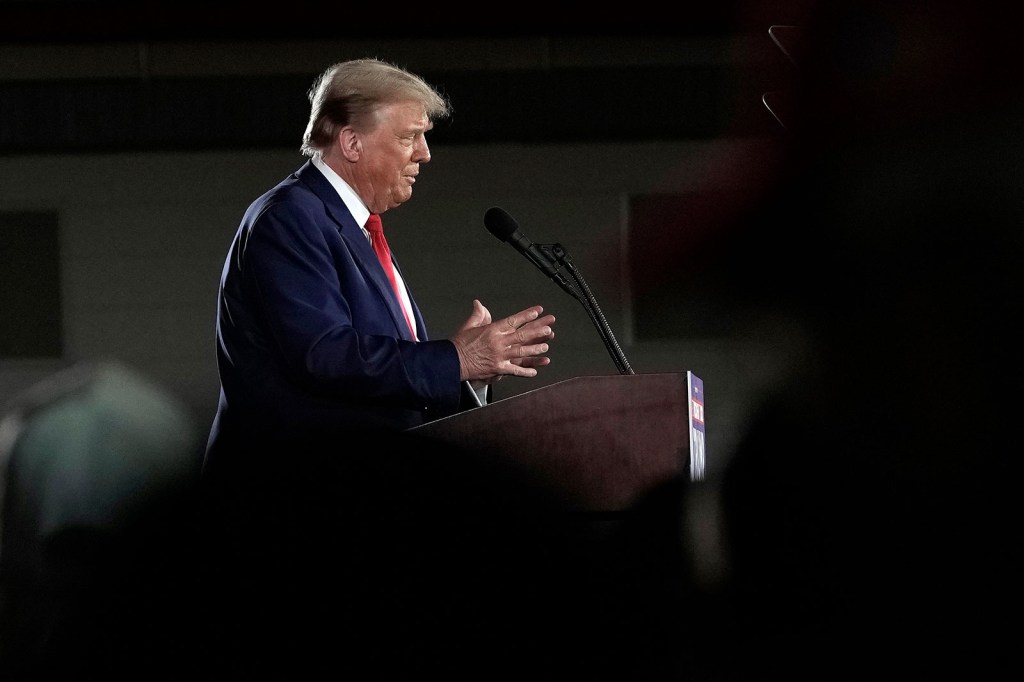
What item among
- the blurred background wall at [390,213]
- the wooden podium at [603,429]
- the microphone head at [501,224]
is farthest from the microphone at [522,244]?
the blurred background wall at [390,213]

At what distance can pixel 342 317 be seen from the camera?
1.46 metres

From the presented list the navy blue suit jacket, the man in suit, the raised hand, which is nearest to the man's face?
the man in suit

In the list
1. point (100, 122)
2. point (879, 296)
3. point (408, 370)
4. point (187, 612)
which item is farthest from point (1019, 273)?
point (100, 122)

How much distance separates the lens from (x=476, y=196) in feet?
18.4

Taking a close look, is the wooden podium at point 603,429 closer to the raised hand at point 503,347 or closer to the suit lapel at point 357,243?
the raised hand at point 503,347

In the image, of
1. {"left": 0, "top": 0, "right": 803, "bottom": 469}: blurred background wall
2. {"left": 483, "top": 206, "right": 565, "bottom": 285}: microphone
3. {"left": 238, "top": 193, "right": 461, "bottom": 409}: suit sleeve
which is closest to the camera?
{"left": 238, "top": 193, "right": 461, "bottom": 409}: suit sleeve

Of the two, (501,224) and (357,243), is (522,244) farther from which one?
(357,243)

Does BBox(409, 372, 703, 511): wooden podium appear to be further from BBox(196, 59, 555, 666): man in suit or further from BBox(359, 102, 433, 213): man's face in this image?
BBox(359, 102, 433, 213): man's face

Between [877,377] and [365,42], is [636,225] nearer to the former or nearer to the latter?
[365,42]

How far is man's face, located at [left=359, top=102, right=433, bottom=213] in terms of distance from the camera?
5.56 feet

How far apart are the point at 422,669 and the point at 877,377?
426 millimetres

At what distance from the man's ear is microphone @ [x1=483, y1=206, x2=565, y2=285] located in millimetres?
206

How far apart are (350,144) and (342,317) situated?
0.34 meters

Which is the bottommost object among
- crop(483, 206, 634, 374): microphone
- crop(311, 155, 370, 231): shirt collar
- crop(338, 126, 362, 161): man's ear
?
crop(483, 206, 634, 374): microphone
